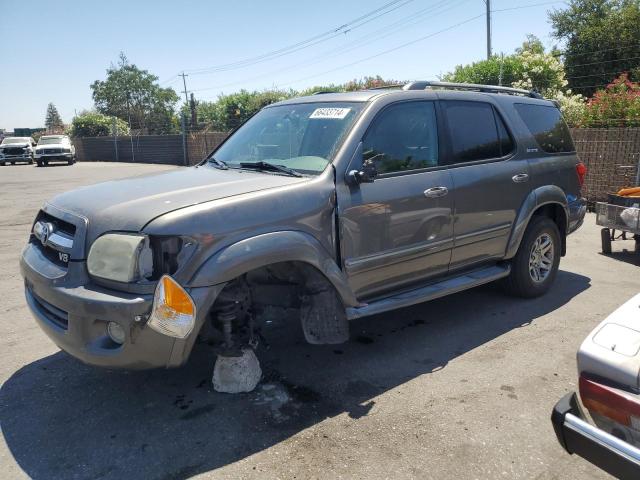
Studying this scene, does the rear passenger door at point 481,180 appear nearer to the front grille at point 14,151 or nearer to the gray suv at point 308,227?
Answer: the gray suv at point 308,227

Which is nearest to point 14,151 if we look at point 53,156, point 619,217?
point 53,156

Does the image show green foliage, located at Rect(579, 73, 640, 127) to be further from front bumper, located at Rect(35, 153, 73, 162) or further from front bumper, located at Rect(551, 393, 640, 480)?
front bumper, located at Rect(35, 153, 73, 162)

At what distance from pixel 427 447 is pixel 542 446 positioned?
2.11 ft

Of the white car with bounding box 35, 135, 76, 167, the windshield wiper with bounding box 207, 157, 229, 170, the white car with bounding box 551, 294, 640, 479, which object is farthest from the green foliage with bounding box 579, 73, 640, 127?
the white car with bounding box 35, 135, 76, 167

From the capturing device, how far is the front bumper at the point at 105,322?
106 inches

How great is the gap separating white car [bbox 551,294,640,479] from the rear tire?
213 inches

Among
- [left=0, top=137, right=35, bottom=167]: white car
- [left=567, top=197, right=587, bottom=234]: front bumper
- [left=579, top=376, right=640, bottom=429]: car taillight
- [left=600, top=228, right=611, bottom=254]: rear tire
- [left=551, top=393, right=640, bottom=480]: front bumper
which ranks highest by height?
[left=0, top=137, right=35, bottom=167]: white car

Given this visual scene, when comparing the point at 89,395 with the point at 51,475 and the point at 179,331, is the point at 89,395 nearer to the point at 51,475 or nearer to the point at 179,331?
the point at 51,475

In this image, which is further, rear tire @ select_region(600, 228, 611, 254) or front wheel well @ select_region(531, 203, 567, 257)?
rear tire @ select_region(600, 228, 611, 254)

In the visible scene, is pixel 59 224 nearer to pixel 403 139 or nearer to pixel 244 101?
pixel 403 139

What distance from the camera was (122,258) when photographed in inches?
108

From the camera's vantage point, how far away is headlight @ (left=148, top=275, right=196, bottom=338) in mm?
2686

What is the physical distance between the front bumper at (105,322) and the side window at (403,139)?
1.60 meters

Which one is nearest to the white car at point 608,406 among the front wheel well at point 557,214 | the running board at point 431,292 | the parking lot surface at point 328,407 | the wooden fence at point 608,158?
the parking lot surface at point 328,407
